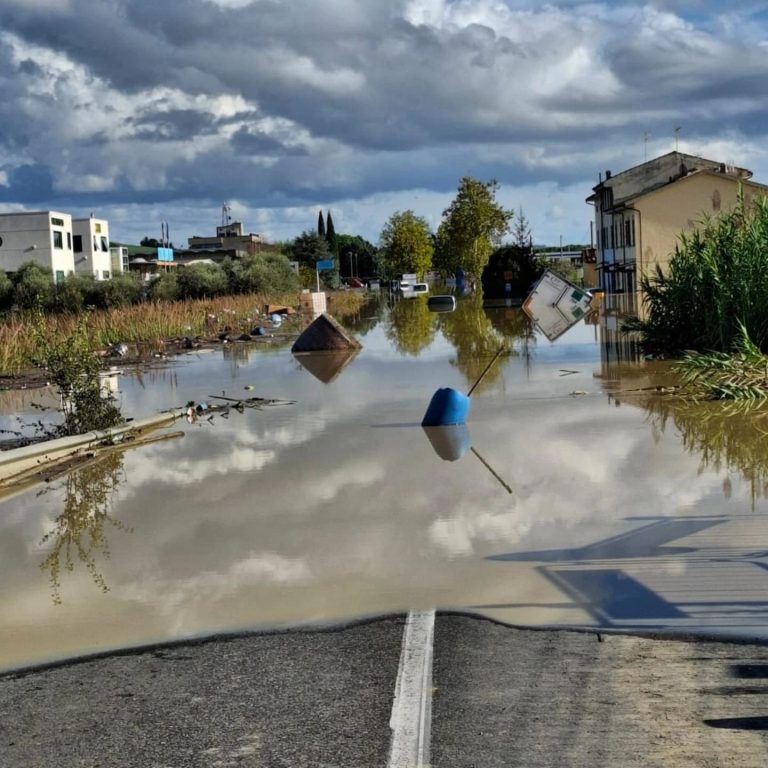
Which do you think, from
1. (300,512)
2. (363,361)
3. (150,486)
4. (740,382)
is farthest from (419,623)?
(363,361)

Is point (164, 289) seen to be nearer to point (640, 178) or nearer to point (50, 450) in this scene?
point (640, 178)

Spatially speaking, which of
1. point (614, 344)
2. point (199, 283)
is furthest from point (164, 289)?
point (614, 344)

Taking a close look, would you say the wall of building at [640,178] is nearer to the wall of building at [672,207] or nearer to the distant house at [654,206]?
the distant house at [654,206]

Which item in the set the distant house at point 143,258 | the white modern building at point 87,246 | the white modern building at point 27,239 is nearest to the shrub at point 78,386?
the white modern building at point 27,239

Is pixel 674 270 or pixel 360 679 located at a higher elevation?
pixel 674 270

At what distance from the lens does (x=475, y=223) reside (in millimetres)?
90875

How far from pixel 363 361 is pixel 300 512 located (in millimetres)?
16356

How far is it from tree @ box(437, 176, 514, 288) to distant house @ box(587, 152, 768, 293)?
12.9 m

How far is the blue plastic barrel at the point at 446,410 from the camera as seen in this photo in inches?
572

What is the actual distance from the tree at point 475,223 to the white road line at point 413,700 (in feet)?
281

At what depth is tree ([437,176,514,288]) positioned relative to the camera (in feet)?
298

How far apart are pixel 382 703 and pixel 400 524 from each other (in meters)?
4.00

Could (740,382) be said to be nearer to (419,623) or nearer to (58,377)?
(58,377)

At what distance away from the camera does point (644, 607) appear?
658 centimetres
